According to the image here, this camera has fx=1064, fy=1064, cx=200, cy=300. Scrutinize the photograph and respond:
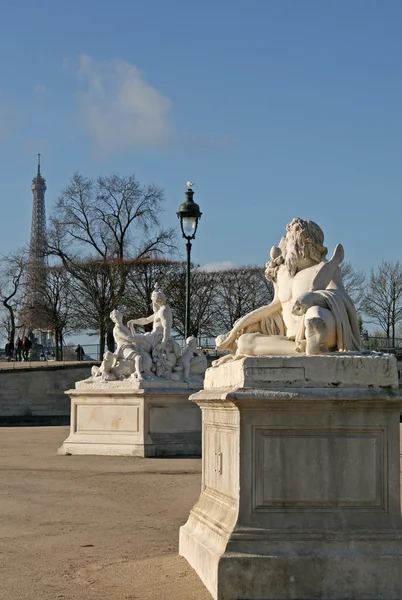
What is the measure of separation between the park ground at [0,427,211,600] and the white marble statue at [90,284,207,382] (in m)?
1.87

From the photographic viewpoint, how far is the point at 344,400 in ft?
19.8

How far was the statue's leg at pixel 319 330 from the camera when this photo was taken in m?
6.37

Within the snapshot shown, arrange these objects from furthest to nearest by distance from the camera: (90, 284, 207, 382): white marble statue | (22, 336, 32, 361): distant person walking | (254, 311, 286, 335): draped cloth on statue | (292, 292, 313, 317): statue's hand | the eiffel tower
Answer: (22, 336, 32, 361): distant person walking, the eiffel tower, (90, 284, 207, 382): white marble statue, (254, 311, 286, 335): draped cloth on statue, (292, 292, 313, 317): statue's hand

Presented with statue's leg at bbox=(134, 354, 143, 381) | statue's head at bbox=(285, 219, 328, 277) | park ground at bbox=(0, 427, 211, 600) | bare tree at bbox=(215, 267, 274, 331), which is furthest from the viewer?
bare tree at bbox=(215, 267, 274, 331)

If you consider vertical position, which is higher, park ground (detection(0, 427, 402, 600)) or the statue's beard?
the statue's beard

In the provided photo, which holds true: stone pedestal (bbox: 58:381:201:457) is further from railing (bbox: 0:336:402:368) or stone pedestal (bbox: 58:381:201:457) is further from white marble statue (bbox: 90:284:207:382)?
railing (bbox: 0:336:402:368)

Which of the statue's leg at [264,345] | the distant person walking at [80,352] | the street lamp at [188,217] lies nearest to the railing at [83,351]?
the distant person walking at [80,352]

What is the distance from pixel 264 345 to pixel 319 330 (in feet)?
1.66

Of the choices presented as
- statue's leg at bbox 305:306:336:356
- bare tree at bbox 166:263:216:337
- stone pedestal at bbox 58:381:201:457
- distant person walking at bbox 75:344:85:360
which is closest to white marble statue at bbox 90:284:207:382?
stone pedestal at bbox 58:381:201:457

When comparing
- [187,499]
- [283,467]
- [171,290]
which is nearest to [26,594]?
[283,467]

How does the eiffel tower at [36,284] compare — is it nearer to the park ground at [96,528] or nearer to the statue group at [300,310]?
the park ground at [96,528]

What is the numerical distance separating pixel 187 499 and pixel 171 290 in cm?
3981

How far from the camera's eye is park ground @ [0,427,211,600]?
649 cm

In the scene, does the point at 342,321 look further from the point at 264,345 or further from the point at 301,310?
the point at 264,345
